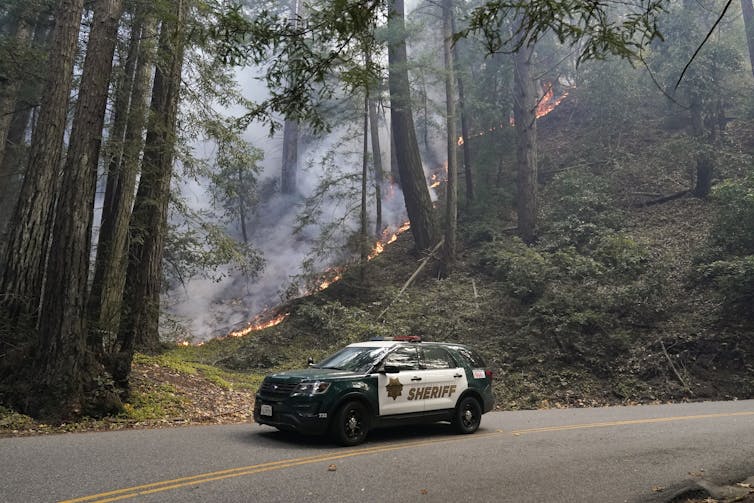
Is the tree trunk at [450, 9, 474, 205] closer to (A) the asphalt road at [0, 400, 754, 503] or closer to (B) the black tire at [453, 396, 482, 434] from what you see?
(B) the black tire at [453, 396, 482, 434]

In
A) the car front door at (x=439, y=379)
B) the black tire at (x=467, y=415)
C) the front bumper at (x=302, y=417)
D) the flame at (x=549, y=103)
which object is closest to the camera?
the front bumper at (x=302, y=417)

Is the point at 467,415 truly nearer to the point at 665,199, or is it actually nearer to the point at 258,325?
the point at 258,325

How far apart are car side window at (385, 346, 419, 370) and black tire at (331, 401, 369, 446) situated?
96 centimetres

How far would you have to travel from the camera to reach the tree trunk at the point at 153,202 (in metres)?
13.6

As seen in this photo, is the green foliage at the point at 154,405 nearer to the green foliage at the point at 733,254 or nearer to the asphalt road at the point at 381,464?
the asphalt road at the point at 381,464

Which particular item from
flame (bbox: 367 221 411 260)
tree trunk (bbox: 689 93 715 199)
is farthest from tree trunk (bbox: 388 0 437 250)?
Answer: tree trunk (bbox: 689 93 715 199)

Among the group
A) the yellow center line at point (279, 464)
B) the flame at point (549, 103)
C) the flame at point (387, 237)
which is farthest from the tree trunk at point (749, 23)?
the yellow center line at point (279, 464)

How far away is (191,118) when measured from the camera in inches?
596

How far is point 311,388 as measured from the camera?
8.56 metres

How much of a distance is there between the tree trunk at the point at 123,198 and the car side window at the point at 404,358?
21.6 feet

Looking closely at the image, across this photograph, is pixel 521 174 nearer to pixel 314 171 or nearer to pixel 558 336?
pixel 558 336

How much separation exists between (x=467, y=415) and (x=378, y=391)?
224 centimetres

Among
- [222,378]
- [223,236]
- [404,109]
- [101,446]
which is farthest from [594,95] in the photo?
[101,446]

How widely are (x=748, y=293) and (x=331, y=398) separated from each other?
553 inches
